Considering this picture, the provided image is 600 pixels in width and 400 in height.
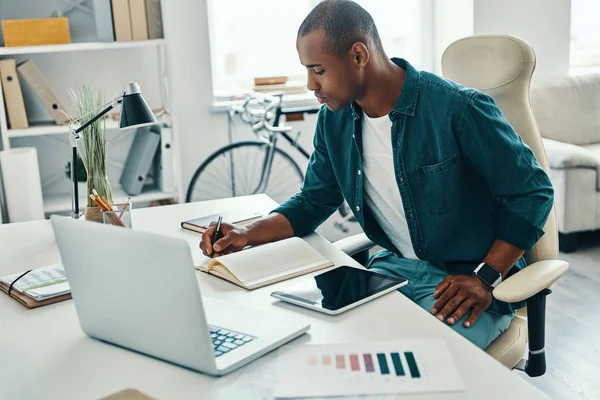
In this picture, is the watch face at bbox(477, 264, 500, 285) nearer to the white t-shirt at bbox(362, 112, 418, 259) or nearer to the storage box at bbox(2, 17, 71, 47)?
the white t-shirt at bbox(362, 112, 418, 259)

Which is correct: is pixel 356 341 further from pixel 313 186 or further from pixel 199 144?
pixel 199 144

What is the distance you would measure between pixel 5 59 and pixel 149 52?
721mm

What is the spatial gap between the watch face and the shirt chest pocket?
182 millimetres

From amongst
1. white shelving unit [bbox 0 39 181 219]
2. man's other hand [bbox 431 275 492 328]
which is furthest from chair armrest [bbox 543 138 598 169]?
man's other hand [bbox 431 275 492 328]

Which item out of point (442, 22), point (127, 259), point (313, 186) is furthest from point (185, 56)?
point (127, 259)

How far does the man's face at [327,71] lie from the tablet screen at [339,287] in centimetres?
42

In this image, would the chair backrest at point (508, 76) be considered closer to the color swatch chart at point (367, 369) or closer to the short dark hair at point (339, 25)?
the short dark hair at point (339, 25)

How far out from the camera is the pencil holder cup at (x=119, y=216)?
1.72m

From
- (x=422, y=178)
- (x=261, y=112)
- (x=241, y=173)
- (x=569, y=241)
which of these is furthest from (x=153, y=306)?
(x=569, y=241)

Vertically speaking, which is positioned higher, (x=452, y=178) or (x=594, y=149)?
(x=452, y=178)

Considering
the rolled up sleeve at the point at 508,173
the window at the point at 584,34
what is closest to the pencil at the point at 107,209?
the rolled up sleeve at the point at 508,173

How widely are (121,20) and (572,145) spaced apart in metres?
2.33

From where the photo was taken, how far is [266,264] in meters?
1.60

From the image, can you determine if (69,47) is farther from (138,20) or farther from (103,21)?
(138,20)
